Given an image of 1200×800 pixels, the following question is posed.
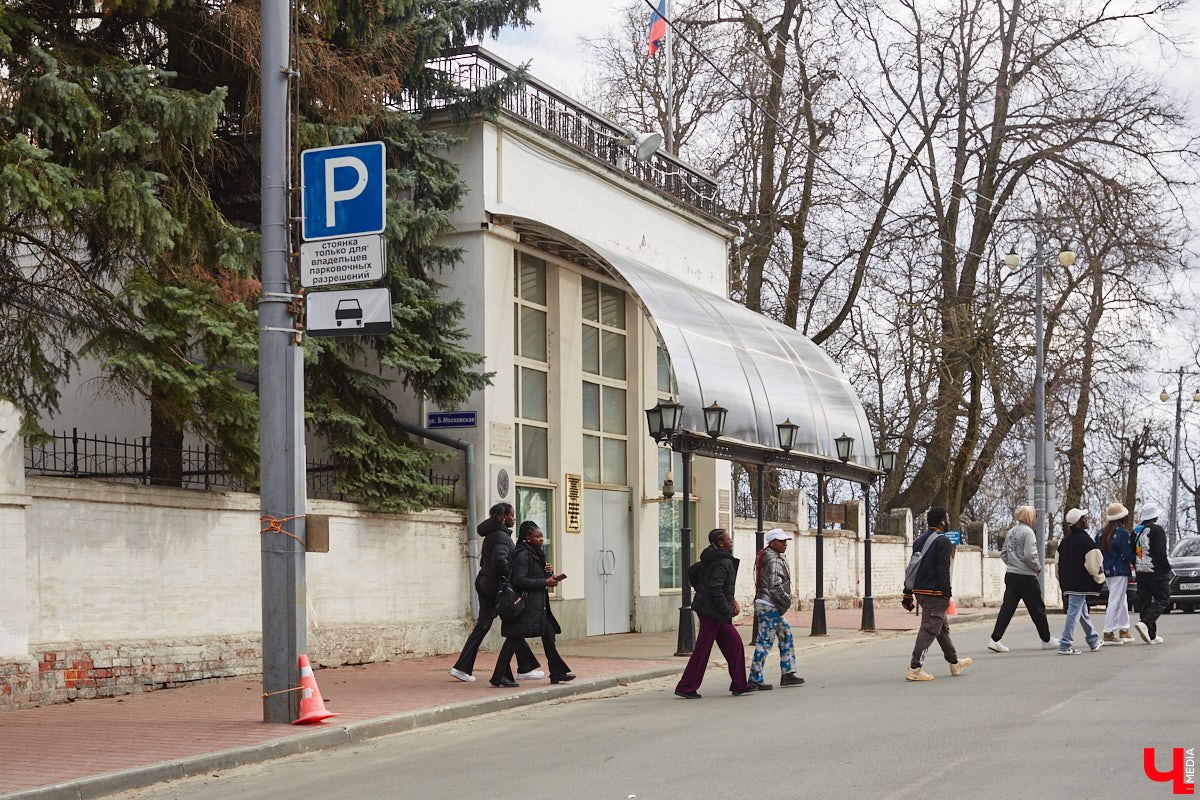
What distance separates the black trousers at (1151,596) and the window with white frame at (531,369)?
8.77m

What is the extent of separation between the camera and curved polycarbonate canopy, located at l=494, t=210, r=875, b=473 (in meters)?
20.2

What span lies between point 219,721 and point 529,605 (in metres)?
3.80

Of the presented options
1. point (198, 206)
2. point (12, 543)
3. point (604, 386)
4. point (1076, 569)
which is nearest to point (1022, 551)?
point (1076, 569)

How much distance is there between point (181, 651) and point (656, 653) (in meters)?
6.97

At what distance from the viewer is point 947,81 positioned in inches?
1425

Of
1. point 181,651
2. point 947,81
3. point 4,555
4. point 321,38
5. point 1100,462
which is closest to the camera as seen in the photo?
point 4,555

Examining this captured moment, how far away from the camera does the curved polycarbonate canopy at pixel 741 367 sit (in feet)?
66.4

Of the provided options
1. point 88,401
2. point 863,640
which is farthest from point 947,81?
point 88,401

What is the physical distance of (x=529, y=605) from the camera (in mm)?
14523

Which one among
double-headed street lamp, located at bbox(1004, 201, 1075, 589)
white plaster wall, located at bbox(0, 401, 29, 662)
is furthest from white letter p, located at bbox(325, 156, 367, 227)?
double-headed street lamp, located at bbox(1004, 201, 1075, 589)

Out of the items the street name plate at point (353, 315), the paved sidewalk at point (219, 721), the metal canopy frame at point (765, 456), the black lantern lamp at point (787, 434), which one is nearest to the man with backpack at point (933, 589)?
the paved sidewalk at point (219, 721)

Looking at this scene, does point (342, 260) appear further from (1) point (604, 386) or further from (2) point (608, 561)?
(2) point (608, 561)

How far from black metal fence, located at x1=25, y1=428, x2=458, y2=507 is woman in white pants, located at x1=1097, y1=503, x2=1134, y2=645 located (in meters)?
9.19

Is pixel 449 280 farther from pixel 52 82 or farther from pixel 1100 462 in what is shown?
pixel 1100 462
